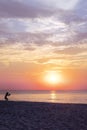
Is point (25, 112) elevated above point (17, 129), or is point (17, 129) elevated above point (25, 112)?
point (25, 112)

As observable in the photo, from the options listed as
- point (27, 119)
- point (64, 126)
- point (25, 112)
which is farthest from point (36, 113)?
point (64, 126)

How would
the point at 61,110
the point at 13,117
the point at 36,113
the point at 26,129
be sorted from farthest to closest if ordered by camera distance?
1. the point at 61,110
2. the point at 36,113
3. the point at 13,117
4. the point at 26,129

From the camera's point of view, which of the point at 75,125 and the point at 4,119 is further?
the point at 4,119

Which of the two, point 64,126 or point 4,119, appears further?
point 4,119

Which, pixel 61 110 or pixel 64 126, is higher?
pixel 61 110

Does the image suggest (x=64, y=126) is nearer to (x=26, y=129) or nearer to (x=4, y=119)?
(x=26, y=129)

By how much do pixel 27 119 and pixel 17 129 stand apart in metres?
3.09

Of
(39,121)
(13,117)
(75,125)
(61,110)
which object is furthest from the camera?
(61,110)

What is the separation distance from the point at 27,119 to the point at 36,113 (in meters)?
2.59

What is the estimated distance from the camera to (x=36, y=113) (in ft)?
73.7

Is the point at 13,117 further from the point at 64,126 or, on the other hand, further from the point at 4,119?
the point at 64,126

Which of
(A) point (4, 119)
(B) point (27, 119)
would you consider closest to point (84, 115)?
(B) point (27, 119)

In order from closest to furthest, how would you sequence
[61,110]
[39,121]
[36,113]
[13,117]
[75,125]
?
[75,125] < [39,121] < [13,117] < [36,113] < [61,110]

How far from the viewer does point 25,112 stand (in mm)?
23047
